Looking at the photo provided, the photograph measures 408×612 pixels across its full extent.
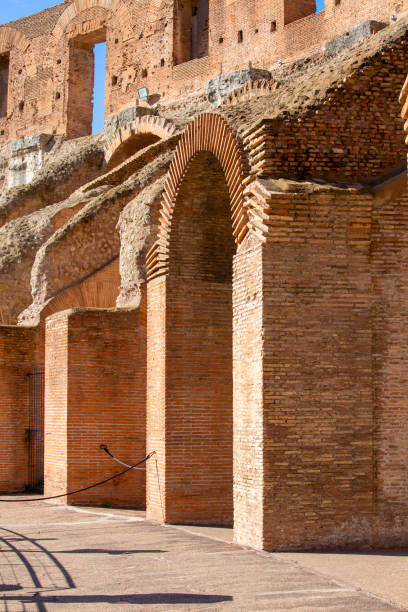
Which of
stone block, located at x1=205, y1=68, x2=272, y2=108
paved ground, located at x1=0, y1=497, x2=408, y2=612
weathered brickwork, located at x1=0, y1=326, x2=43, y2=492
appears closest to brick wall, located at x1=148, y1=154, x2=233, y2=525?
paved ground, located at x1=0, y1=497, x2=408, y2=612

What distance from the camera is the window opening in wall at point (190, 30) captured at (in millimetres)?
27766

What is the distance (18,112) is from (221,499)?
27.3 meters

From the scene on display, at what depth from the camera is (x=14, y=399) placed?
13.4 meters

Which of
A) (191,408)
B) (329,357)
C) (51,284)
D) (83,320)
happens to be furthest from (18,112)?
(329,357)

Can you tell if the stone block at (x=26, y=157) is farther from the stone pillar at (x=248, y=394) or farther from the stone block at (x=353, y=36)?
the stone pillar at (x=248, y=394)

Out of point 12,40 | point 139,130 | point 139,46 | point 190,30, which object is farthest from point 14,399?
point 12,40

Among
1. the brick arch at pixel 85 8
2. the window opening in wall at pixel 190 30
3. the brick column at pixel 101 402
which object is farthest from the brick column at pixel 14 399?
the brick arch at pixel 85 8

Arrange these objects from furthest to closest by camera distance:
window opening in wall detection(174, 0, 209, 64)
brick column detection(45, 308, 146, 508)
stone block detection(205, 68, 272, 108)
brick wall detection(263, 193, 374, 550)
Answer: window opening in wall detection(174, 0, 209, 64)
stone block detection(205, 68, 272, 108)
brick column detection(45, 308, 146, 508)
brick wall detection(263, 193, 374, 550)

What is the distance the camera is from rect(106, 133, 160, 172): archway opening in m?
20.8

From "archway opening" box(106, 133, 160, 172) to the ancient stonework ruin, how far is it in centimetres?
664

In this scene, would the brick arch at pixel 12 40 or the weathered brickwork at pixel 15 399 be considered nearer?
the weathered brickwork at pixel 15 399

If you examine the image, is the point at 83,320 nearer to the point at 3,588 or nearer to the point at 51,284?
the point at 51,284

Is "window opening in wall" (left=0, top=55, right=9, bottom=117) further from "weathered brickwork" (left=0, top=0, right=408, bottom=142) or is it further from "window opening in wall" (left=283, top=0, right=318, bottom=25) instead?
"window opening in wall" (left=283, top=0, right=318, bottom=25)

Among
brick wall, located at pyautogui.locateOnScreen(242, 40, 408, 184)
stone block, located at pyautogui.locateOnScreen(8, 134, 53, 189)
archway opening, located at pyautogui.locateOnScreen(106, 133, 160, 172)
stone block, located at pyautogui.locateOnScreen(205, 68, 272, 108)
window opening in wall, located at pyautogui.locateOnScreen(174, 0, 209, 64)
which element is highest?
window opening in wall, located at pyautogui.locateOnScreen(174, 0, 209, 64)
